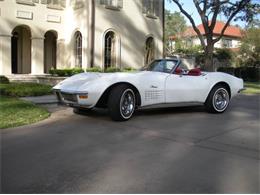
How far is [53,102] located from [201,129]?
16.6 ft

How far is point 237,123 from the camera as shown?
26.7ft

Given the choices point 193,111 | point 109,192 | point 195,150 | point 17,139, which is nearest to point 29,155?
point 17,139

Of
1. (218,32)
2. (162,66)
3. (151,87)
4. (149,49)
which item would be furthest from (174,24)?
(151,87)

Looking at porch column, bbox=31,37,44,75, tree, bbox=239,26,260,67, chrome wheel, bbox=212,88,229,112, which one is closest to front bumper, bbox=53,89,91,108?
chrome wheel, bbox=212,88,229,112

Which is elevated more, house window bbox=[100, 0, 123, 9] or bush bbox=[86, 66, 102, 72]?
house window bbox=[100, 0, 123, 9]

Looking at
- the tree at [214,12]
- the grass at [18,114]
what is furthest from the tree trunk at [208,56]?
the grass at [18,114]

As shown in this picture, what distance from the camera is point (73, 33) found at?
2086 cm

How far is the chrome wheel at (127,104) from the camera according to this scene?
7.94 meters

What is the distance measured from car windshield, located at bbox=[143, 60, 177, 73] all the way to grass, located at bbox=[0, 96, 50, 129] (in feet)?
8.98

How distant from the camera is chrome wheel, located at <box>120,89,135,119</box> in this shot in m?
7.94

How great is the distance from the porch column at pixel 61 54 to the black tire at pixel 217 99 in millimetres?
13524

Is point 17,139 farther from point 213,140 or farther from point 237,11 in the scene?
point 237,11

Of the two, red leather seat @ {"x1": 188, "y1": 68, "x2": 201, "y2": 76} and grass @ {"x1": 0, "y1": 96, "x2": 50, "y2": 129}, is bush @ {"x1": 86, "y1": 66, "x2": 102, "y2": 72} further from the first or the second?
red leather seat @ {"x1": 188, "y1": 68, "x2": 201, "y2": 76}

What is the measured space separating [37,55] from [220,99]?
43.5 ft
